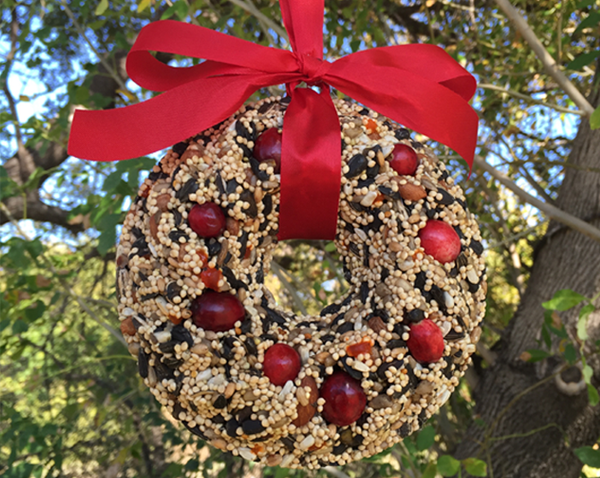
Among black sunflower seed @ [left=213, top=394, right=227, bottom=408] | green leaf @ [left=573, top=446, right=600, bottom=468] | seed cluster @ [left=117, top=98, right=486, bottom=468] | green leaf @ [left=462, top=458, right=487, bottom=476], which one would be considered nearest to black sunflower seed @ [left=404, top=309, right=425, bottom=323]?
seed cluster @ [left=117, top=98, right=486, bottom=468]

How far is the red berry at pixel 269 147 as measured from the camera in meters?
0.53

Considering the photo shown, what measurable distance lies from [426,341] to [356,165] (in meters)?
0.20

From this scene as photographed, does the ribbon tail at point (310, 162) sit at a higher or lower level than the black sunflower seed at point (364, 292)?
higher

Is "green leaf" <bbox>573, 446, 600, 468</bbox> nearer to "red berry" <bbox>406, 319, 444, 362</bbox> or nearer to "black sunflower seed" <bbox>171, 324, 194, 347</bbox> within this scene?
"red berry" <bbox>406, 319, 444, 362</bbox>

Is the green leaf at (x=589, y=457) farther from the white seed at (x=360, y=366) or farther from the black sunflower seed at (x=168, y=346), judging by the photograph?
the black sunflower seed at (x=168, y=346)

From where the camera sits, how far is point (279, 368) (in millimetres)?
527

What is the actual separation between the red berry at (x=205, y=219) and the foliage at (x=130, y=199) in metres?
0.36

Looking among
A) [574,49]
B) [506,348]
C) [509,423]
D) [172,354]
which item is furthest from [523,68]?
[172,354]

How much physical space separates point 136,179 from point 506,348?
957 mm

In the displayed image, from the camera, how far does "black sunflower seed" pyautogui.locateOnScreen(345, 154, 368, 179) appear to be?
1.79 ft

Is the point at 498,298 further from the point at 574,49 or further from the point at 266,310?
the point at 266,310

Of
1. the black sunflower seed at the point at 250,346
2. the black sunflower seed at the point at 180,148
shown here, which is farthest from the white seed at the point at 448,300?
the black sunflower seed at the point at 180,148

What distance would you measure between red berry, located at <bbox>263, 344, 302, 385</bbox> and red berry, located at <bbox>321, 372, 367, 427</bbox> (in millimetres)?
38

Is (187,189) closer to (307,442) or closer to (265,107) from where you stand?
(265,107)
